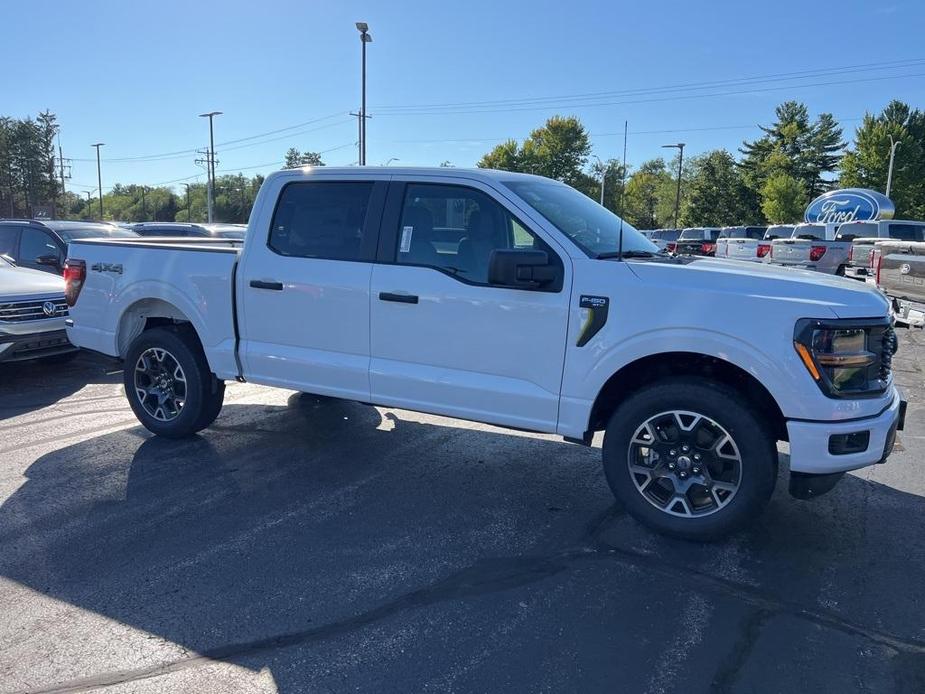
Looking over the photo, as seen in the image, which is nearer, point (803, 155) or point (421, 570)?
point (421, 570)

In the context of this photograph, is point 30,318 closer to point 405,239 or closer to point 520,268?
point 405,239

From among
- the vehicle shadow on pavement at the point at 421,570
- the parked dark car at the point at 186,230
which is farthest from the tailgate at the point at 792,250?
the vehicle shadow on pavement at the point at 421,570

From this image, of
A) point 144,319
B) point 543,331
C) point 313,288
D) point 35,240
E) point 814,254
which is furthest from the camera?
point 814,254

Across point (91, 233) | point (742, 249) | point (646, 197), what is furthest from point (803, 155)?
point (91, 233)

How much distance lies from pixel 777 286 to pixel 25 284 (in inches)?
314

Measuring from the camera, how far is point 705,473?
385cm

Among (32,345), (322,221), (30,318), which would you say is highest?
(322,221)

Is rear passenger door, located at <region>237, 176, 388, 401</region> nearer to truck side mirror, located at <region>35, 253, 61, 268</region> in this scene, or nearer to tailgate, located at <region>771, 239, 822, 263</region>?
truck side mirror, located at <region>35, 253, 61, 268</region>

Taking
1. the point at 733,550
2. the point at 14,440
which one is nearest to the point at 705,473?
the point at 733,550

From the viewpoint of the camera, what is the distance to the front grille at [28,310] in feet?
24.8

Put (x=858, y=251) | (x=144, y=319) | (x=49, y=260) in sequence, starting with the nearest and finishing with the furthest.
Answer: (x=144, y=319) < (x=49, y=260) < (x=858, y=251)

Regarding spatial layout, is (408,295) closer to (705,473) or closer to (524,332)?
(524,332)

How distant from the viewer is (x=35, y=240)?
419 inches

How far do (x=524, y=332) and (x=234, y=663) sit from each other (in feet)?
7.52
